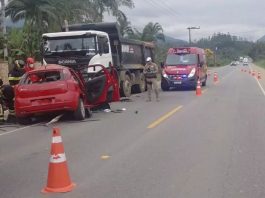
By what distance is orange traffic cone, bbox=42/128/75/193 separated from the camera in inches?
259

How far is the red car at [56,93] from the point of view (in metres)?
14.0

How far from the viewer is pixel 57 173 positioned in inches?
259

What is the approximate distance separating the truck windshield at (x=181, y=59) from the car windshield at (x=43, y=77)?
46.9ft

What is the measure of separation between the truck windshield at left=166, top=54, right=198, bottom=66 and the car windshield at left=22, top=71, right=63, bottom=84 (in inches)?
563

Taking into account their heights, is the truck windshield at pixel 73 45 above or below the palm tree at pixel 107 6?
below

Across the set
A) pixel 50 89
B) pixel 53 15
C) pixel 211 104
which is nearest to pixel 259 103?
pixel 211 104

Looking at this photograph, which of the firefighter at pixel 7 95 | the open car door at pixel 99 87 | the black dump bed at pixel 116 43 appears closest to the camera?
the firefighter at pixel 7 95

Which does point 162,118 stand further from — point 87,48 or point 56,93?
point 87,48

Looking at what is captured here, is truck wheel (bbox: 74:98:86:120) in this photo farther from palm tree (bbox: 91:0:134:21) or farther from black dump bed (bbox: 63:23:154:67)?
palm tree (bbox: 91:0:134:21)

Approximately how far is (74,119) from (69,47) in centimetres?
445

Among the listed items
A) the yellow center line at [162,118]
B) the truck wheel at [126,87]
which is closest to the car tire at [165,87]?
the truck wheel at [126,87]

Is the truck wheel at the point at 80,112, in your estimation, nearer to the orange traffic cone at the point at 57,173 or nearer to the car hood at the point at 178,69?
the orange traffic cone at the point at 57,173

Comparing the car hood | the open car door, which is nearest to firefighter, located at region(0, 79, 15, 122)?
the open car door

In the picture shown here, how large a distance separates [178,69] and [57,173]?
2172 centimetres
